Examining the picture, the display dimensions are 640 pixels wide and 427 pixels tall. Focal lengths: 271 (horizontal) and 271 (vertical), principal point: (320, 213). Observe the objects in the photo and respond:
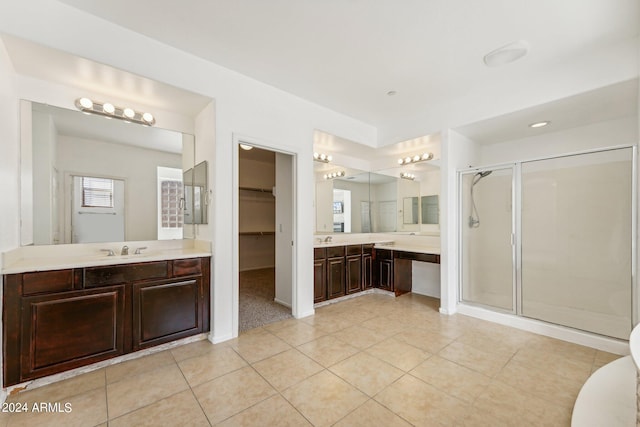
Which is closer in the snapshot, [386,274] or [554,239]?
[554,239]

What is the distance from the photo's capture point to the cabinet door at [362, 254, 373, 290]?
443 centimetres

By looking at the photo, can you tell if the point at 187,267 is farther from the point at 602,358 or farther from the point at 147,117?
the point at 602,358

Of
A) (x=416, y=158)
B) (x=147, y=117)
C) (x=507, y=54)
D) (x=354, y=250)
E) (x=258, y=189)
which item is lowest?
(x=354, y=250)

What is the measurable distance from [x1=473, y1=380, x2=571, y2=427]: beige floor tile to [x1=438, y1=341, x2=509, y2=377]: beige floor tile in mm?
250

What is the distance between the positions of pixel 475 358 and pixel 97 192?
12.8ft

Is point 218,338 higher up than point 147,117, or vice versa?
point 147,117

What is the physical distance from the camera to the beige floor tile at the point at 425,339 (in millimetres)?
2611

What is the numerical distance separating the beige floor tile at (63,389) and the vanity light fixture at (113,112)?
233 centimetres

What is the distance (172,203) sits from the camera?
310 cm

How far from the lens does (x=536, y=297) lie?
339 centimetres

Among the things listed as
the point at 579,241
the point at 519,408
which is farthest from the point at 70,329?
the point at 579,241

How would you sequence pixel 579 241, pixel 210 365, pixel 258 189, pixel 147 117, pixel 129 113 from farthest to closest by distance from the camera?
1. pixel 258 189
2. pixel 579 241
3. pixel 147 117
4. pixel 129 113
5. pixel 210 365

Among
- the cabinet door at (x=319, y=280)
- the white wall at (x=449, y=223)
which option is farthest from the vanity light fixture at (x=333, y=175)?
the white wall at (x=449, y=223)

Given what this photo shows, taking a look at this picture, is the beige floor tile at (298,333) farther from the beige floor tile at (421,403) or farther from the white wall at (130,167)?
the white wall at (130,167)
